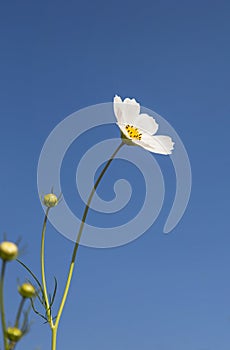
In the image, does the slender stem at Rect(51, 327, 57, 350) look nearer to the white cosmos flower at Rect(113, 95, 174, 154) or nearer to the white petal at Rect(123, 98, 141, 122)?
the white cosmos flower at Rect(113, 95, 174, 154)

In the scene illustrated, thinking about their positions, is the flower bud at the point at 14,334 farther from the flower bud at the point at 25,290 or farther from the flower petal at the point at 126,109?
the flower petal at the point at 126,109

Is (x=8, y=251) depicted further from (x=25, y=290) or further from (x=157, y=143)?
(x=157, y=143)

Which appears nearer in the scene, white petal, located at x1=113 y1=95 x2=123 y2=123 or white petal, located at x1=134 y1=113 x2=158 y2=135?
white petal, located at x1=113 y1=95 x2=123 y2=123

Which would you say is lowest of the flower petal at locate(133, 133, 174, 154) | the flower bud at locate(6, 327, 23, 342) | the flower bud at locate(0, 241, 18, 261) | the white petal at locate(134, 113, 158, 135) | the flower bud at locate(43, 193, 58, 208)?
the flower bud at locate(6, 327, 23, 342)

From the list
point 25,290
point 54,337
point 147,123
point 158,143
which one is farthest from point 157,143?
point 25,290

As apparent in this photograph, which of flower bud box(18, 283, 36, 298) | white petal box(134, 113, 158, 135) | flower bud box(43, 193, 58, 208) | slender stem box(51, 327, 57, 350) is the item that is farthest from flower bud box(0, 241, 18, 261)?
white petal box(134, 113, 158, 135)

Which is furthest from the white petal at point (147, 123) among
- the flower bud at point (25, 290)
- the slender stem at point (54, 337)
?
the flower bud at point (25, 290)

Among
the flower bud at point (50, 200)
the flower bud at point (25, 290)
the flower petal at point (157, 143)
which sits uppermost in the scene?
the flower petal at point (157, 143)
